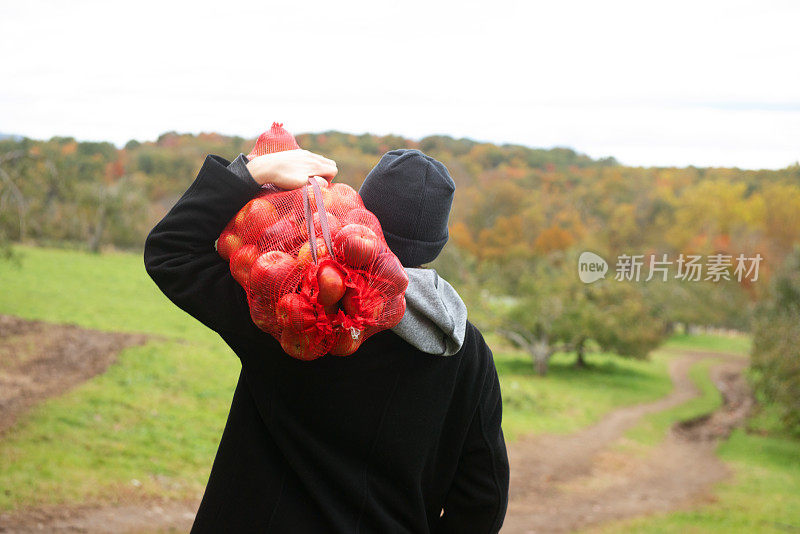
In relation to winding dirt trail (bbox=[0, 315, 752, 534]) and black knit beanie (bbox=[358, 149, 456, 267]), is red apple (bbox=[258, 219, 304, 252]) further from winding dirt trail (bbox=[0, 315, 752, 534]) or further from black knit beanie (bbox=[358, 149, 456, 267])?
winding dirt trail (bbox=[0, 315, 752, 534])

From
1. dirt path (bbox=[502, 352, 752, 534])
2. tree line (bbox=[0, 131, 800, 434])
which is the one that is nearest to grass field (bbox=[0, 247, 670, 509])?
dirt path (bbox=[502, 352, 752, 534])

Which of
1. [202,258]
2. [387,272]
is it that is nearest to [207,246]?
[202,258]

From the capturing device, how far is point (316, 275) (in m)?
1.03

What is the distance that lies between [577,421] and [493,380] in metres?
13.2

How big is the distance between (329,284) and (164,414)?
25.5ft

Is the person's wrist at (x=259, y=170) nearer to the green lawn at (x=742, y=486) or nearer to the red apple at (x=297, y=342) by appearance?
the red apple at (x=297, y=342)

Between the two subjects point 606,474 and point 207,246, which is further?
point 606,474

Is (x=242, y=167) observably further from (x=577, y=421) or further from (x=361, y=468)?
(x=577, y=421)

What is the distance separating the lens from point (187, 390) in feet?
30.8

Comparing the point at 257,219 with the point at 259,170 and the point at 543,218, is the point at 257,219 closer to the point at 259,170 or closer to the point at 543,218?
the point at 259,170

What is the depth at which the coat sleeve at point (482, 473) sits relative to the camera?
1428 millimetres

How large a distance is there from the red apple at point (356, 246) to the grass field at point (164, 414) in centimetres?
459

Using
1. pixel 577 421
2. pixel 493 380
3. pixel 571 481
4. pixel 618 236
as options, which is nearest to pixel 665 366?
pixel 618 236

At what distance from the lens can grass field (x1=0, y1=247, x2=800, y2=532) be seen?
5.76 meters
